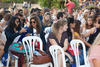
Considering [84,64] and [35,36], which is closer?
[84,64]

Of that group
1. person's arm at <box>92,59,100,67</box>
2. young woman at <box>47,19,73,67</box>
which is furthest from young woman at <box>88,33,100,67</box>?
young woman at <box>47,19,73,67</box>

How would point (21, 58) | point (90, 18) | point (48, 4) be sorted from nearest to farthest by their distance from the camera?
point (21, 58)
point (90, 18)
point (48, 4)

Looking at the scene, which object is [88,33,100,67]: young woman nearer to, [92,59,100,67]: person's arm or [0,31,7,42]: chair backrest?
[92,59,100,67]: person's arm

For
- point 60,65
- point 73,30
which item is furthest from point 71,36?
point 60,65

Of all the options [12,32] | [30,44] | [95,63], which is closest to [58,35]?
[30,44]

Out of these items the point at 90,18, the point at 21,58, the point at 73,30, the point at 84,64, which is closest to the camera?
the point at 84,64

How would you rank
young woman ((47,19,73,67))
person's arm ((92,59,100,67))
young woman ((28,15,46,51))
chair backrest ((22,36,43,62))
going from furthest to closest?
young woman ((28,15,46,51))
chair backrest ((22,36,43,62))
young woman ((47,19,73,67))
person's arm ((92,59,100,67))

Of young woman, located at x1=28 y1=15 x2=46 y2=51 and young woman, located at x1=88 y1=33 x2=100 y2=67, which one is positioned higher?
young woman, located at x1=28 y1=15 x2=46 y2=51

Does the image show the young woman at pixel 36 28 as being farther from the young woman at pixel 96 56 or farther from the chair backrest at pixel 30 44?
the young woman at pixel 96 56

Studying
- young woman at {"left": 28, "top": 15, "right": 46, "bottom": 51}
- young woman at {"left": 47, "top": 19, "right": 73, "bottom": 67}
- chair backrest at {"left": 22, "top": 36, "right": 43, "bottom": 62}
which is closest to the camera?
young woman at {"left": 47, "top": 19, "right": 73, "bottom": 67}

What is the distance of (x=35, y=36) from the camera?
4.82 meters

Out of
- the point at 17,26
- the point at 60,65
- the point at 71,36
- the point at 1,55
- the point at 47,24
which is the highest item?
the point at 47,24

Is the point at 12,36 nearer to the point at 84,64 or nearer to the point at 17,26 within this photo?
the point at 17,26

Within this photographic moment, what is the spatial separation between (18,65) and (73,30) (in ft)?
5.05
